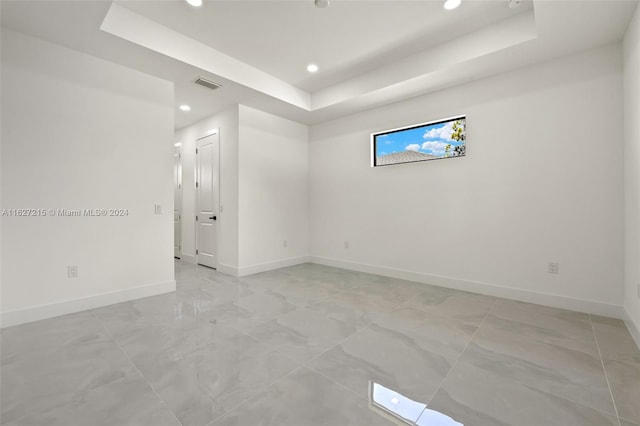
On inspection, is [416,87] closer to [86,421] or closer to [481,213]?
[481,213]

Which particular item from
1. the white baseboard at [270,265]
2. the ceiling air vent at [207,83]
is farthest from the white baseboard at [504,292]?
the ceiling air vent at [207,83]

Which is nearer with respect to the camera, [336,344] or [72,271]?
[336,344]

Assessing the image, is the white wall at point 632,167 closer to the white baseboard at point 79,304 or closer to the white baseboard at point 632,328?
the white baseboard at point 632,328

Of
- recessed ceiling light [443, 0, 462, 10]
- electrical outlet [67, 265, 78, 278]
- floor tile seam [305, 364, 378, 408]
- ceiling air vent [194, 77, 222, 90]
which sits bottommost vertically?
floor tile seam [305, 364, 378, 408]

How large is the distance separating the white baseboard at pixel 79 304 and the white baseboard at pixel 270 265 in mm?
1101

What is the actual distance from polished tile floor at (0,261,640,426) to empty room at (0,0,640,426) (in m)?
0.02

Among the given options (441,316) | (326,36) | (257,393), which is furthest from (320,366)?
(326,36)

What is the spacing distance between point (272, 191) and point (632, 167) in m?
4.45

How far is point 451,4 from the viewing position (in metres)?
2.63

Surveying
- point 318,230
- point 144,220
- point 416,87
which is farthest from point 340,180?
→ point 144,220

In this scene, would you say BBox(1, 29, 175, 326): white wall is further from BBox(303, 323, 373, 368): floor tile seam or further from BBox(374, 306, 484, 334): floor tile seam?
BBox(374, 306, 484, 334): floor tile seam

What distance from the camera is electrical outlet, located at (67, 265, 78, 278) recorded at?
2.89m

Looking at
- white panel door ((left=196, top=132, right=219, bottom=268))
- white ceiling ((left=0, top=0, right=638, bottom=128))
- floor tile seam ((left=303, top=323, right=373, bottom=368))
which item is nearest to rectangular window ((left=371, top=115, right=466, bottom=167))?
white ceiling ((left=0, top=0, right=638, bottom=128))

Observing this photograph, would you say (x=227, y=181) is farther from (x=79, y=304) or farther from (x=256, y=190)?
(x=79, y=304)
